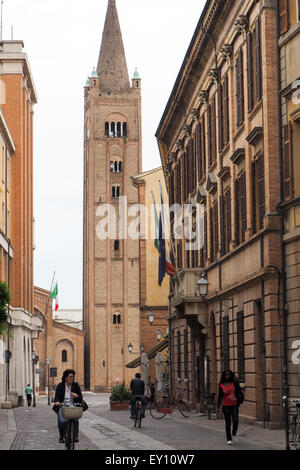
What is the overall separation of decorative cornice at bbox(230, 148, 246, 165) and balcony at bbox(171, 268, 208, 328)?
7734 millimetres

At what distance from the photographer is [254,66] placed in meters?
28.9

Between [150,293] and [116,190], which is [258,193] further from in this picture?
[116,190]

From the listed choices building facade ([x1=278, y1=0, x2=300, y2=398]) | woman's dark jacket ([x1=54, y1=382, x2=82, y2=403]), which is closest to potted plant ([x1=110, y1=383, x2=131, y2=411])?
building facade ([x1=278, y1=0, x2=300, y2=398])

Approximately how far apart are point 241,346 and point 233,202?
474cm

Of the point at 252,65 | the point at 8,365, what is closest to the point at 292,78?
the point at 252,65

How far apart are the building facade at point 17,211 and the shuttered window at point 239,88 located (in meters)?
32.5

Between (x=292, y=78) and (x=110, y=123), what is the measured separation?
102 metres

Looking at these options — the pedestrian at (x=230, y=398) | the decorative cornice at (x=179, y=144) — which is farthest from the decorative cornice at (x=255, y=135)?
the decorative cornice at (x=179, y=144)

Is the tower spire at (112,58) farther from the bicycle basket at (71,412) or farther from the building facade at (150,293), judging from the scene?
the bicycle basket at (71,412)

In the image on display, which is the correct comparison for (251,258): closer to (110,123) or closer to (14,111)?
(14,111)

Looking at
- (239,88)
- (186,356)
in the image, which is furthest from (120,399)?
(239,88)

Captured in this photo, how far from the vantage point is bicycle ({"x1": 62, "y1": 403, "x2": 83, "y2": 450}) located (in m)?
17.9

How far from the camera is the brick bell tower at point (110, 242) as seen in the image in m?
118

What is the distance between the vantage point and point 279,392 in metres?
26.1
